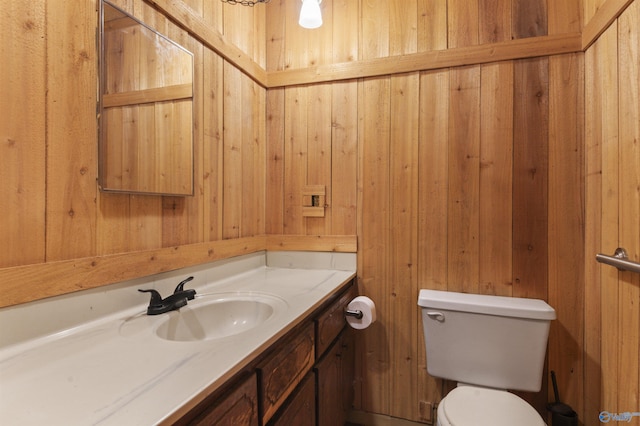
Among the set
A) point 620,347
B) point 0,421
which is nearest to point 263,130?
A: point 0,421

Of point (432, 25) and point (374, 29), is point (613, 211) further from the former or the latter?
point (374, 29)

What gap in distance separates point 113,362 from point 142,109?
2.70ft

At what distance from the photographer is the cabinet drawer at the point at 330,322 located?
1.22 m

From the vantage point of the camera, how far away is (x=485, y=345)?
139 centimetres

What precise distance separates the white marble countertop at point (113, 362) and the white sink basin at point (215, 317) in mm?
24

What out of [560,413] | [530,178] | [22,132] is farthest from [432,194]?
[22,132]

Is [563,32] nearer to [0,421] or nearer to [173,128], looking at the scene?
[173,128]

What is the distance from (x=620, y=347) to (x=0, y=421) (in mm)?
1771

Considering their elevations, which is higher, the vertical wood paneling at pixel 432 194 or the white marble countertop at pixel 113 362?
the vertical wood paneling at pixel 432 194

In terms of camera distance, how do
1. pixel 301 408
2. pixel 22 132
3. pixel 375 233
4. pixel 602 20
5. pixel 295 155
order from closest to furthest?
pixel 22 132 → pixel 301 408 → pixel 602 20 → pixel 375 233 → pixel 295 155

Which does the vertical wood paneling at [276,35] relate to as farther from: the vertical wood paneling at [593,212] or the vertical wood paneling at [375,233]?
the vertical wood paneling at [593,212]

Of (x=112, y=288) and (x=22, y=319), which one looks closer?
(x=22, y=319)

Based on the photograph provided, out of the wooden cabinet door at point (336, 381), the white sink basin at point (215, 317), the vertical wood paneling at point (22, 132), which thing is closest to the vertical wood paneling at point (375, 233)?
the wooden cabinet door at point (336, 381)

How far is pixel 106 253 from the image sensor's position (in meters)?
1.00
